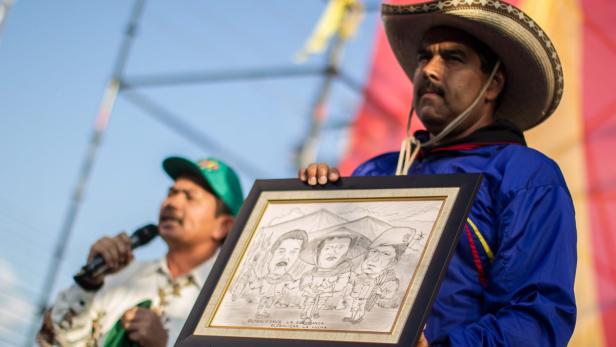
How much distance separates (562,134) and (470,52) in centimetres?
163

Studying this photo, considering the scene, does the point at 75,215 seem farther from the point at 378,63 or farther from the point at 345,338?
the point at 345,338

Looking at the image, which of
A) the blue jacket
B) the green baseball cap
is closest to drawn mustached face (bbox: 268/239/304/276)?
the blue jacket

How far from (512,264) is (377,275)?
0.28m

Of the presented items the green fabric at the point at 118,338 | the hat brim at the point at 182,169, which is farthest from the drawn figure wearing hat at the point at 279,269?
the hat brim at the point at 182,169

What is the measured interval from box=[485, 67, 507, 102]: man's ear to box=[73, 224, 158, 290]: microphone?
1357 millimetres

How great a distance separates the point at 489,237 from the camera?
205cm

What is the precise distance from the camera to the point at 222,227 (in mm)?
3662

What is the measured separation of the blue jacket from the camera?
1858 mm

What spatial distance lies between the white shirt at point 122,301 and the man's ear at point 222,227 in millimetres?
119

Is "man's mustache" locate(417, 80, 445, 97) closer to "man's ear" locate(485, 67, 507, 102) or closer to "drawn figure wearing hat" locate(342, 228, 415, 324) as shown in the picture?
"man's ear" locate(485, 67, 507, 102)

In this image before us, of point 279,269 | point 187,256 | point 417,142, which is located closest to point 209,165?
A: point 187,256

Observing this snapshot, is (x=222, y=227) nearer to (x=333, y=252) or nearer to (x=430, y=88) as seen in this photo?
(x=430, y=88)

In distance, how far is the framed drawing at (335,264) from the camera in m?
1.78

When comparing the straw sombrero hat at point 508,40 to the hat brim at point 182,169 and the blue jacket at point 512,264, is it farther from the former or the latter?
the hat brim at point 182,169
